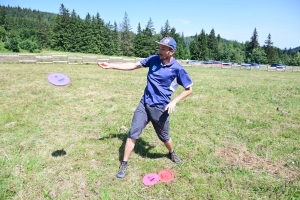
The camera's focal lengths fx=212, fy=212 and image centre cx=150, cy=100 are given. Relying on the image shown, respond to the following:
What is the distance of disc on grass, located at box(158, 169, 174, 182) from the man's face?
236cm

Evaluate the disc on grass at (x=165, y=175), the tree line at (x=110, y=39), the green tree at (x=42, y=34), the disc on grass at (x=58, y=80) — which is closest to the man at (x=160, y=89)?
the disc on grass at (x=165, y=175)

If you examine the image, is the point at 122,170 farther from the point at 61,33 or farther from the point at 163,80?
the point at 61,33

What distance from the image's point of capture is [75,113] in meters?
7.84

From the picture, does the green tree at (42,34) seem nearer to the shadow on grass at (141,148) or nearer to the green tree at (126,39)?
the green tree at (126,39)

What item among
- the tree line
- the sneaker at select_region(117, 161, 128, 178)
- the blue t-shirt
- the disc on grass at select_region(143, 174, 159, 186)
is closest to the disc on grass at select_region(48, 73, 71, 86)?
the blue t-shirt

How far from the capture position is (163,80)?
4.09 m

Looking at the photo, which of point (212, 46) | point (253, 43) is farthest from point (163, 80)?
point (253, 43)

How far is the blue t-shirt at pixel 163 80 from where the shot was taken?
4.04m

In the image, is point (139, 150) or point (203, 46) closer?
point (139, 150)

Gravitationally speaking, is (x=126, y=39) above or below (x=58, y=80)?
above

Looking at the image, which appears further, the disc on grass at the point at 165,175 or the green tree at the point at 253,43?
the green tree at the point at 253,43

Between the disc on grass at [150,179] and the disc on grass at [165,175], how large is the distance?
0.10m

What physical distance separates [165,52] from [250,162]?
132 inches

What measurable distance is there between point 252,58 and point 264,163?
81233 millimetres
